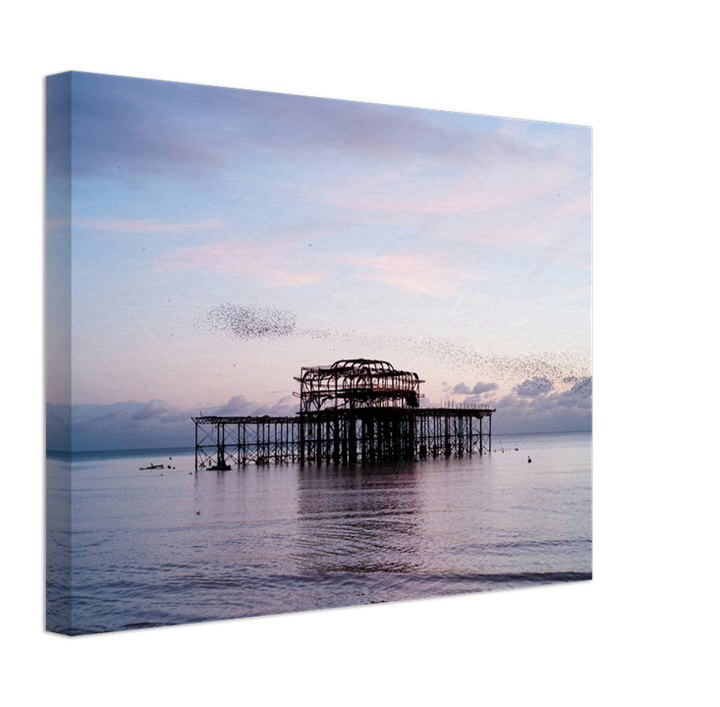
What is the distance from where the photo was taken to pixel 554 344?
44.6 ft

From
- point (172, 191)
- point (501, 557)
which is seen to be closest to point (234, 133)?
point (172, 191)

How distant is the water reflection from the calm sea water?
1.5 inches

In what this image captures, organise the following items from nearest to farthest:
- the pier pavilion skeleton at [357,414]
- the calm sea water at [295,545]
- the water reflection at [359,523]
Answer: the calm sea water at [295,545] → the water reflection at [359,523] → the pier pavilion skeleton at [357,414]

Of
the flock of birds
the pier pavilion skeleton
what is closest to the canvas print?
the flock of birds

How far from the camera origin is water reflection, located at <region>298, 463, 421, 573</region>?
34.9 ft

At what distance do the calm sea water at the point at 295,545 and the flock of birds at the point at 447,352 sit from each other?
2914 mm

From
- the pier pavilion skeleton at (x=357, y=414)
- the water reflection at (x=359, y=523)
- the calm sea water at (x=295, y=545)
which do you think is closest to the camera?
the calm sea water at (x=295, y=545)

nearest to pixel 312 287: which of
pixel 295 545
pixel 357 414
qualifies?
pixel 295 545

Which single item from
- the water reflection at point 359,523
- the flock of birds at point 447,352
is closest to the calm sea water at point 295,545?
the water reflection at point 359,523

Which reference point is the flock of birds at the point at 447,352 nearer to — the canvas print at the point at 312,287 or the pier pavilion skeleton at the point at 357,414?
the canvas print at the point at 312,287

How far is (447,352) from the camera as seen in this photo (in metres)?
15.2

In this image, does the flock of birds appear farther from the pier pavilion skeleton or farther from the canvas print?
the pier pavilion skeleton

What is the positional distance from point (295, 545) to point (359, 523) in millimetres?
2065

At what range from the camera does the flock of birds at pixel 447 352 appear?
47.1ft
